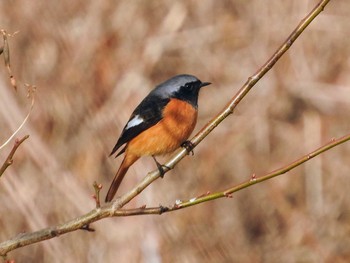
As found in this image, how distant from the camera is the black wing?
5.21 meters

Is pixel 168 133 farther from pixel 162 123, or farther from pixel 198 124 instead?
pixel 198 124

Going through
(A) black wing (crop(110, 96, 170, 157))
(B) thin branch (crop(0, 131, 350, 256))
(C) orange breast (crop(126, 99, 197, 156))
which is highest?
(A) black wing (crop(110, 96, 170, 157))

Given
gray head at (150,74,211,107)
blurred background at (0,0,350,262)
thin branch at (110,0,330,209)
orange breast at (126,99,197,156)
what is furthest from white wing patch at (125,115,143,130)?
blurred background at (0,0,350,262)

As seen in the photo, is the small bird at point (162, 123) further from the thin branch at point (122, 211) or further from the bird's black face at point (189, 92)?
the thin branch at point (122, 211)

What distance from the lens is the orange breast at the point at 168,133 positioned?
505 centimetres

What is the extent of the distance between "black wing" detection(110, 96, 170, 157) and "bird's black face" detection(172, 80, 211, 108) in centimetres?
11

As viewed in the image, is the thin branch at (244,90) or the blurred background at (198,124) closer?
the thin branch at (244,90)

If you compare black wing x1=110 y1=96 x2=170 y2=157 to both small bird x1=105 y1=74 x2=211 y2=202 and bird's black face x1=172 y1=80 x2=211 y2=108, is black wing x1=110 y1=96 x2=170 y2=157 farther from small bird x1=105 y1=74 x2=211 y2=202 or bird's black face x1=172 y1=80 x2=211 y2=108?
bird's black face x1=172 y1=80 x2=211 y2=108

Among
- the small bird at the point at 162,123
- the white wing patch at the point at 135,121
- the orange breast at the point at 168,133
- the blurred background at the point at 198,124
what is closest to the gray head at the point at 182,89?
the small bird at the point at 162,123

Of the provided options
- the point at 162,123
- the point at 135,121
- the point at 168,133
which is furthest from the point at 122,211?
the point at 135,121

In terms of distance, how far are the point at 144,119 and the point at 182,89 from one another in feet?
1.24

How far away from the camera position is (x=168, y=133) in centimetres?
507

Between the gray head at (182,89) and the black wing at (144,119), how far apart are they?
0.31 feet

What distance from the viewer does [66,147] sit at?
7.82 meters
